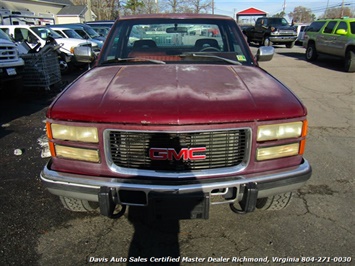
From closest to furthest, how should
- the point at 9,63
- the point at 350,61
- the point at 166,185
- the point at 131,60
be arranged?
the point at 166,185, the point at 131,60, the point at 9,63, the point at 350,61

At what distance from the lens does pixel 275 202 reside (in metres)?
2.70

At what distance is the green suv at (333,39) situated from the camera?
10984 millimetres

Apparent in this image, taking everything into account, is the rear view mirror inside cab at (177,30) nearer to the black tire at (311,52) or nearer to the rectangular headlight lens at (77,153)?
the rectangular headlight lens at (77,153)

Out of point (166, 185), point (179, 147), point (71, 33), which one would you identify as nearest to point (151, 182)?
point (166, 185)

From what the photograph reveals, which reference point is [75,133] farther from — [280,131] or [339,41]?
[339,41]

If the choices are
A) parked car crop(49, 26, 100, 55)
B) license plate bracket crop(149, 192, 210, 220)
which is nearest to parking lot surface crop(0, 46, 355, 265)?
license plate bracket crop(149, 192, 210, 220)

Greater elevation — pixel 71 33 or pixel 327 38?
pixel 71 33

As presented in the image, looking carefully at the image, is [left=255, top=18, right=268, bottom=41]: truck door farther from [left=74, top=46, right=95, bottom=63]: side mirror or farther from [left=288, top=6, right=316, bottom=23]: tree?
[left=288, top=6, right=316, bottom=23]: tree

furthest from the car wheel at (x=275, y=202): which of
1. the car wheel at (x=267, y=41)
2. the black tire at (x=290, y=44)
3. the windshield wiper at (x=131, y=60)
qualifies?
the black tire at (x=290, y=44)

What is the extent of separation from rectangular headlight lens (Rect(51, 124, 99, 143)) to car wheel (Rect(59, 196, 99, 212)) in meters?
0.70

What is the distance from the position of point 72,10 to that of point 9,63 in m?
38.6

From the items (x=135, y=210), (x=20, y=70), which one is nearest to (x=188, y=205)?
(x=135, y=210)

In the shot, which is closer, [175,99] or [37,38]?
[175,99]

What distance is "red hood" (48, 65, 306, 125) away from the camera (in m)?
1.96
